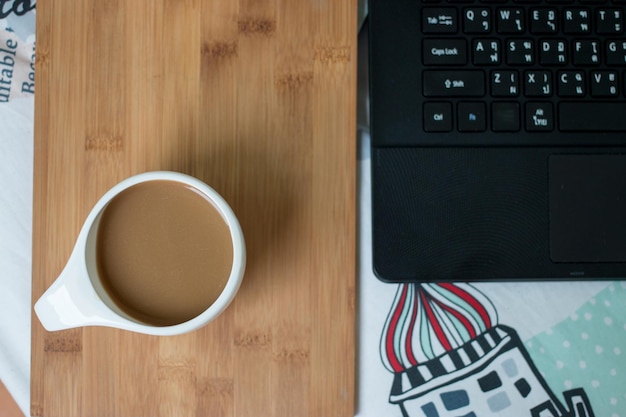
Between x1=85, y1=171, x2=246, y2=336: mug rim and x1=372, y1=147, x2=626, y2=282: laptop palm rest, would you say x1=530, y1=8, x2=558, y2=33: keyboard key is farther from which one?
x1=85, y1=171, x2=246, y2=336: mug rim

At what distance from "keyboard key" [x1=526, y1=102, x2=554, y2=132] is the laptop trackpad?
22mm

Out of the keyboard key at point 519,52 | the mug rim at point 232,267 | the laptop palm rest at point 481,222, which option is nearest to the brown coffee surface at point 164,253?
the mug rim at point 232,267

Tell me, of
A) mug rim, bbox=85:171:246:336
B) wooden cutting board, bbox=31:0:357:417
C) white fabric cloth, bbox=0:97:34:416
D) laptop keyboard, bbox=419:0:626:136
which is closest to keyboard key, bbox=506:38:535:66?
laptop keyboard, bbox=419:0:626:136

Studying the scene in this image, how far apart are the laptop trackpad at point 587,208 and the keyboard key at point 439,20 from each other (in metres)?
0.11

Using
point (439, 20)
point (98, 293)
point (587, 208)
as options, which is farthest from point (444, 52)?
point (98, 293)

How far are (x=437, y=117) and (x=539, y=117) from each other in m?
0.07

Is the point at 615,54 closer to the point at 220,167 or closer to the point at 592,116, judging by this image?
the point at 592,116

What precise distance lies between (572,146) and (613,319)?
13 cm

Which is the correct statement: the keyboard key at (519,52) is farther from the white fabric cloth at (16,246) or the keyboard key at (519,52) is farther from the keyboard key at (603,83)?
the white fabric cloth at (16,246)

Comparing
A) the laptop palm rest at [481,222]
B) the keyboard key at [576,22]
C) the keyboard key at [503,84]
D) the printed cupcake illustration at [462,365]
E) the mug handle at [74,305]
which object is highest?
the keyboard key at [576,22]

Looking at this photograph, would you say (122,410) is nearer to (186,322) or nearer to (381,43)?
A: (186,322)

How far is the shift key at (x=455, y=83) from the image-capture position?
376 mm

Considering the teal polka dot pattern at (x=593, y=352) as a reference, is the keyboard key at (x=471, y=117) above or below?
above

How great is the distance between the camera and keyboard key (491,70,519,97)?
378mm
